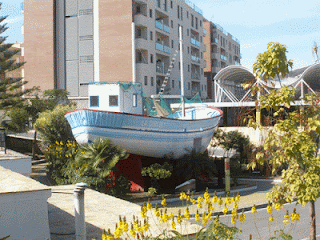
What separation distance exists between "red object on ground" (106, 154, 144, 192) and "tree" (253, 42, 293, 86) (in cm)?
1483

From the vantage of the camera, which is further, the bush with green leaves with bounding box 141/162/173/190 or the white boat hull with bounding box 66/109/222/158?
the bush with green leaves with bounding box 141/162/173/190

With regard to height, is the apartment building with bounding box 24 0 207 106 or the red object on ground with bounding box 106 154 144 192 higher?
the apartment building with bounding box 24 0 207 106

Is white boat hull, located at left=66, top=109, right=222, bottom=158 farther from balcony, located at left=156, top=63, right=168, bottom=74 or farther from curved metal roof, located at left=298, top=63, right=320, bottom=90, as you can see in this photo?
balcony, located at left=156, top=63, right=168, bottom=74

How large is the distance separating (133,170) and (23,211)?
1604 cm

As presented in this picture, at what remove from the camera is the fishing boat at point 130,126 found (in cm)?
2045

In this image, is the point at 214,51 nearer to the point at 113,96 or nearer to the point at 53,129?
the point at 53,129

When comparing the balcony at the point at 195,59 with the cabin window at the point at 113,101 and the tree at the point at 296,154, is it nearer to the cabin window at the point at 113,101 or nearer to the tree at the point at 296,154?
the cabin window at the point at 113,101

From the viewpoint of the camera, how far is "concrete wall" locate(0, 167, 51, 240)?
6.45 m

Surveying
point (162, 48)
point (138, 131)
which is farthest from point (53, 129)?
point (162, 48)

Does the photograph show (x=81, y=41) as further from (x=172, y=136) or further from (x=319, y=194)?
(x=319, y=194)

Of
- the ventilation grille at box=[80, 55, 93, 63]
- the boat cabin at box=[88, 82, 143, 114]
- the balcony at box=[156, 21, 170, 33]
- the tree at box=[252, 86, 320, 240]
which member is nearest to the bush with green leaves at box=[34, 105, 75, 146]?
the boat cabin at box=[88, 82, 143, 114]

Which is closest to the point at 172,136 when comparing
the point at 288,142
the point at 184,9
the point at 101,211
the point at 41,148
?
the point at 101,211

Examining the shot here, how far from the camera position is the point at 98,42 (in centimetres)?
4906

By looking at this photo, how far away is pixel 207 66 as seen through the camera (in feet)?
257
